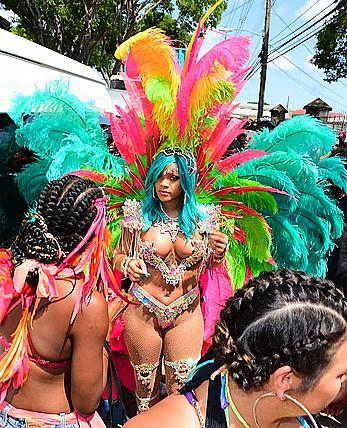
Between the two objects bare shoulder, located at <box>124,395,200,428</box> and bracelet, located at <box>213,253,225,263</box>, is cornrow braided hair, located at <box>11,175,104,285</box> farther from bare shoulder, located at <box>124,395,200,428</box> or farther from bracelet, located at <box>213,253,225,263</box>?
bracelet, located at <box>213,253,225,263</box>

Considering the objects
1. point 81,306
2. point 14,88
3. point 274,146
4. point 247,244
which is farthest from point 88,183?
point 14,88

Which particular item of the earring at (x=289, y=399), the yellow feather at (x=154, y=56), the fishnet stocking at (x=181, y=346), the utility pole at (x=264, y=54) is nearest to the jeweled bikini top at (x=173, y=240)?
the fishnet stocking at (x=181, y=346)

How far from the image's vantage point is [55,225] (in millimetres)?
1542

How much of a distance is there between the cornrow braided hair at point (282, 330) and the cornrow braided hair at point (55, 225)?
24.7 inches

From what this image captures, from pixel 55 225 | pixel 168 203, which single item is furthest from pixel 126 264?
pixel 55 225

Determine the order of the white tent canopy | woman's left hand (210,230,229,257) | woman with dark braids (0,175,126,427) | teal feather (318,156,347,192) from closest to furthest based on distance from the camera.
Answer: woman with dark braids (0,175,126,427)
woman's left hand (210,230,229,257)
teal feather (318,156,347,192)
the white tent canopy

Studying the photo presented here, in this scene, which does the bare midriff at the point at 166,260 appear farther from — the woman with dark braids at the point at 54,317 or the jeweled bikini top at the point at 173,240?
the woman with dark braids at the point at 54,317

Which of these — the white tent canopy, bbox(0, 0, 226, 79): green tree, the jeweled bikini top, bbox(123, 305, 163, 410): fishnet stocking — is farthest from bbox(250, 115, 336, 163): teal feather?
bbox(0, 0, 226, 79): green tree

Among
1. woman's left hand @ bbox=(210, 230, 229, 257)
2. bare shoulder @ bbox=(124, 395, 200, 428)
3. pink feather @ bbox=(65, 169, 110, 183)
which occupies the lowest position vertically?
woman's left hand @ bbox=(210, 230, 229, 257)

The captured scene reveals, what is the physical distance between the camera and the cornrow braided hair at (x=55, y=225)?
4.96 ft

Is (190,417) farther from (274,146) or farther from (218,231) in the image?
(274,146)

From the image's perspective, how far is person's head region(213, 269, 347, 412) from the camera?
3.38ft

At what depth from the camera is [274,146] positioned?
116 inches

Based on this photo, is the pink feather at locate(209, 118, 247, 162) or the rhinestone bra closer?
the rhinestone bra
